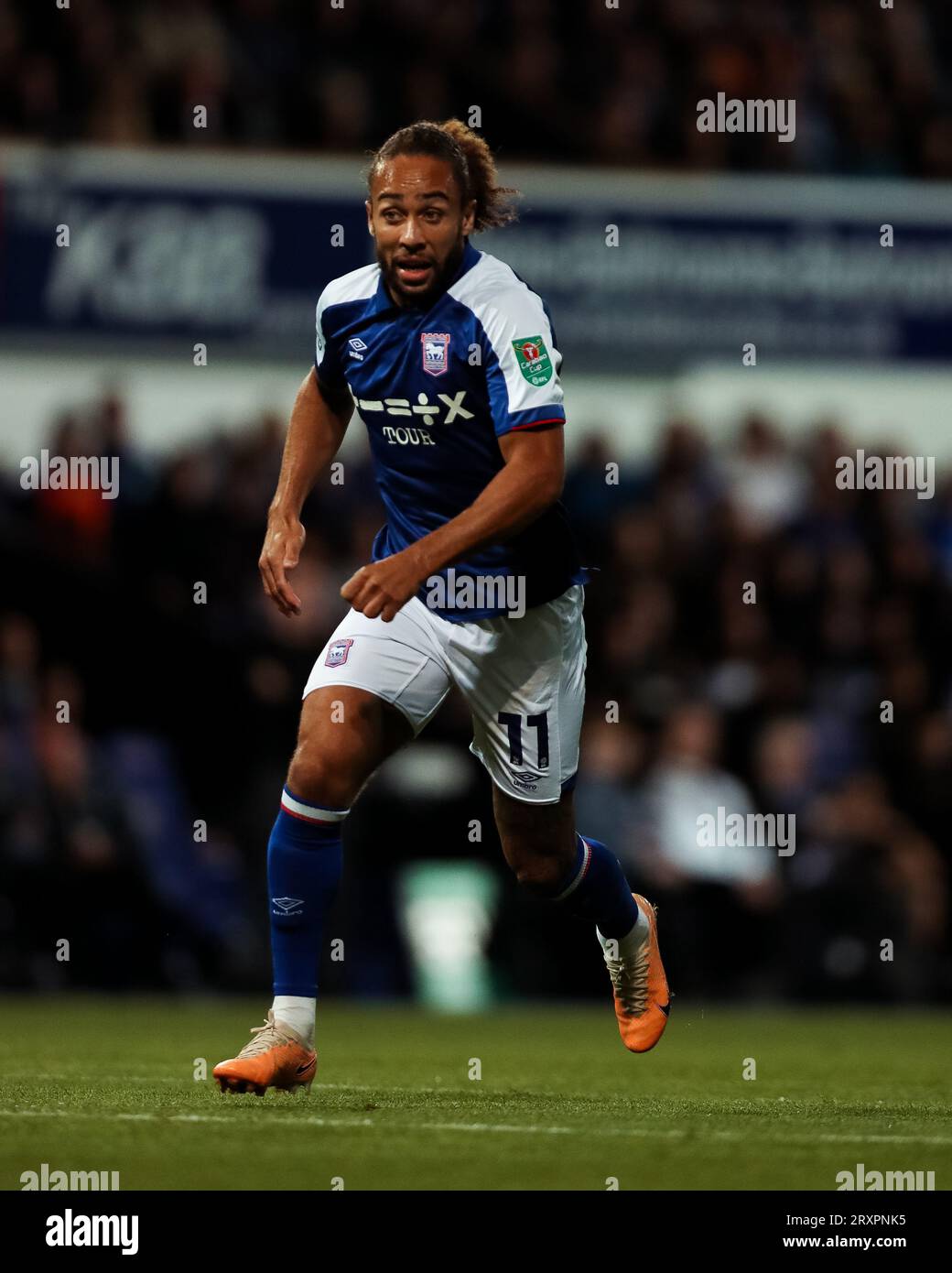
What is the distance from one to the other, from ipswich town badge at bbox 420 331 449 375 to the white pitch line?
2003mm

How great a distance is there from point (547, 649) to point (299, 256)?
8.21 metres

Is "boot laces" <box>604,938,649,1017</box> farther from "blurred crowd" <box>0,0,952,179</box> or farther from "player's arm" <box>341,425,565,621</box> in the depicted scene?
"blurred crowd" <box>0,0,952,179</box>

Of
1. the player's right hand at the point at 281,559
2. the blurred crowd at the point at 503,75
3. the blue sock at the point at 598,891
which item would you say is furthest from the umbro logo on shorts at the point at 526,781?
the blurred crowd at the point at 503,75

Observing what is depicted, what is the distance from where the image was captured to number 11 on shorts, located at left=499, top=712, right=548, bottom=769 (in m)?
6.56

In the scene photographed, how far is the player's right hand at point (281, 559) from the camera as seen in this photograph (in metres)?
6.06

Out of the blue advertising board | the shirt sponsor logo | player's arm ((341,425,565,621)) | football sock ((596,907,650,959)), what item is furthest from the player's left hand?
the blue advertising board

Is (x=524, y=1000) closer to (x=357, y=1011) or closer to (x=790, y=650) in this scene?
(x=357, y=1011)

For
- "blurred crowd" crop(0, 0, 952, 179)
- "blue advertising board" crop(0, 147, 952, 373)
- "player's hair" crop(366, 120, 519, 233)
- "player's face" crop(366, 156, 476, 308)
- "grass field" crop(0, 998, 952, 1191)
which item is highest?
"blurred crowd" crop(0, 0, 952, 179)

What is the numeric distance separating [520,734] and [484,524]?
0.88 meters

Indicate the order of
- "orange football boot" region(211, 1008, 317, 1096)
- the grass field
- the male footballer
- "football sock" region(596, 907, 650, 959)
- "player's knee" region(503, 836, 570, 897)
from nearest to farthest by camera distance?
the grass field, "orange football boot" region(211, 1008, 317, 1096), the male footballer, "player's knee" region(503, 836, 570, 897), "football sock" region(596, 907, 650, 959)

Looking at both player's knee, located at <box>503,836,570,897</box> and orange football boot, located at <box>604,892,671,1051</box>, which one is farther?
orange football boot, located at <box>604,892,671,1051</box>

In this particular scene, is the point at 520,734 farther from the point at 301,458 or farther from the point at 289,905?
the point at 301,458

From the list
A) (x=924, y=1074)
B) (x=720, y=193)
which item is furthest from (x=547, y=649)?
(x=720, y=193)
